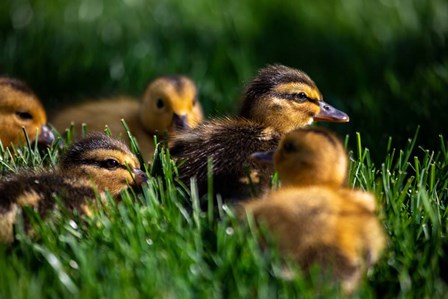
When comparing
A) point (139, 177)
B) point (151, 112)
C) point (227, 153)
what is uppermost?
point (227, 153)

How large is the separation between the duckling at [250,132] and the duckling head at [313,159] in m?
0.15

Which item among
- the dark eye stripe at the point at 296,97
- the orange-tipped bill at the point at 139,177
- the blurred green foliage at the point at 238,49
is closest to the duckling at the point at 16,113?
the blurred green foliage at the point at 238,49

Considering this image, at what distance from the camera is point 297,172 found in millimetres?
3199

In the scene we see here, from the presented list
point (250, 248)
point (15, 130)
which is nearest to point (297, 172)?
point (250, 248)

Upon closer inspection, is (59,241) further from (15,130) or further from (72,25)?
(72,25)

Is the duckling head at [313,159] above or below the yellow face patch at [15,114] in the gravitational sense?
above

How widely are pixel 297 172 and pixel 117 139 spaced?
87 cm

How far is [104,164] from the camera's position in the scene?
361 cm

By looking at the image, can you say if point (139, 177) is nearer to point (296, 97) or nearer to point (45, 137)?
point (296, 97)

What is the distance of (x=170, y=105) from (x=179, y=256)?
210 centimetres

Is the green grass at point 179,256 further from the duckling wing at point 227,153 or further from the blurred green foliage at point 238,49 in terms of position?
the blurred green foliage at point 238,49

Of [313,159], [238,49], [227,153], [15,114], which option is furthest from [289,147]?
[238,49]

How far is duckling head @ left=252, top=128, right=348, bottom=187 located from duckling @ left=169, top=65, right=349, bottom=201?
0.15m

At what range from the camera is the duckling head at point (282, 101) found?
155 inches
